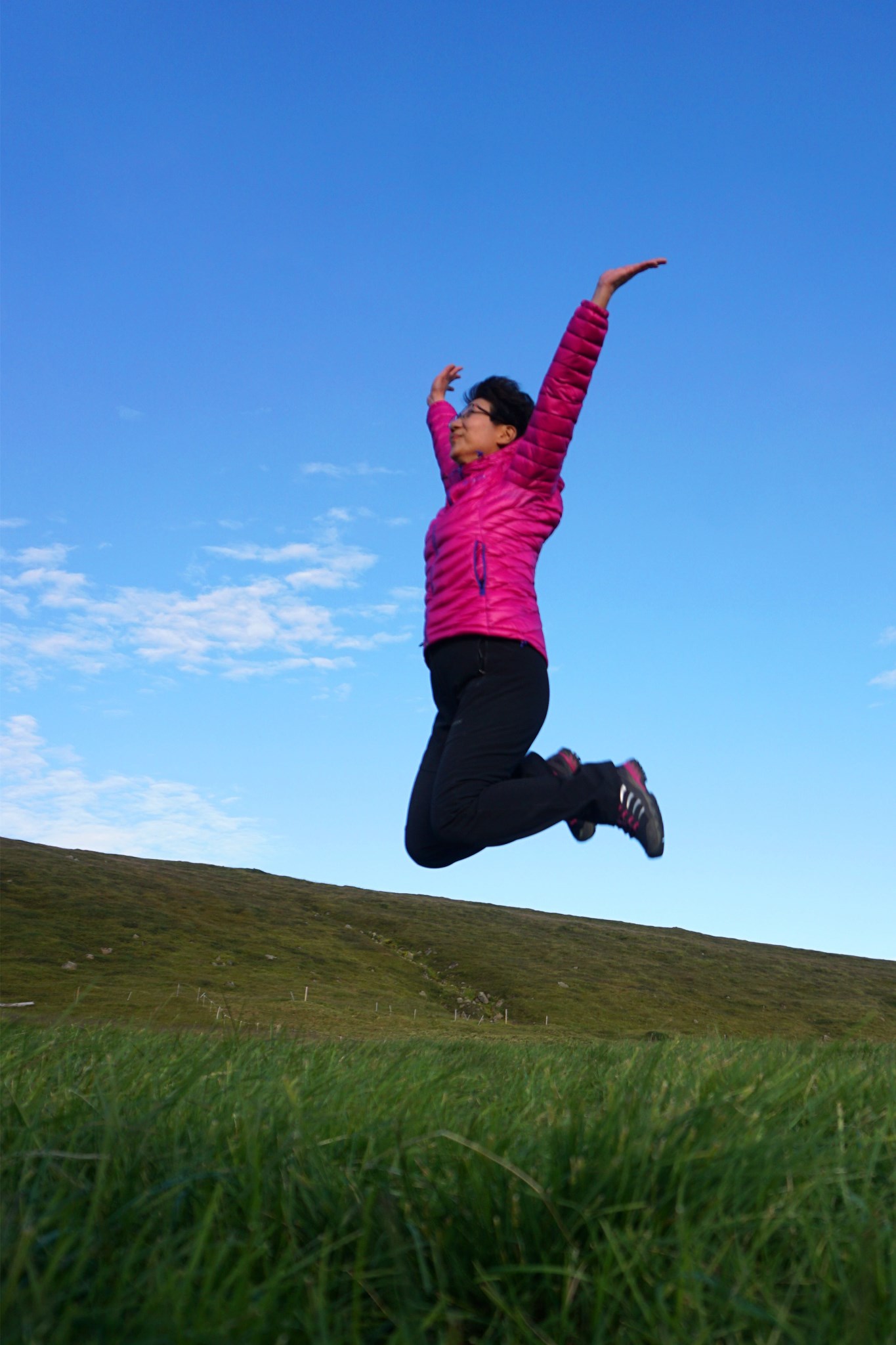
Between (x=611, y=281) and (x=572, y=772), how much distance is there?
11.4 ft

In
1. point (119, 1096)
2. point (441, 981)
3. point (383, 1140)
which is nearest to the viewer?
point (383, 1140)

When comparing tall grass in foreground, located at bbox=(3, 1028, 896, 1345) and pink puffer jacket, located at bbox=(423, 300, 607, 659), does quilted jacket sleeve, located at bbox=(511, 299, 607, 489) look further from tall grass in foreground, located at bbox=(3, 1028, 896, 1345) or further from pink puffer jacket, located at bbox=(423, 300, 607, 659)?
tall grass in foreground, located at bbox=(3, 1028, 896, 1345)

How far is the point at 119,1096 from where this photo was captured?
3.49 meters

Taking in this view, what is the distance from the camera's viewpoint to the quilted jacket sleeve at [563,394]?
268 inches

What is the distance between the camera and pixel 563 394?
271 inches

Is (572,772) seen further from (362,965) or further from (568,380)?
(362,965)

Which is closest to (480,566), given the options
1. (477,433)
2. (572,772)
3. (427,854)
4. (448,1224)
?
(477,433)

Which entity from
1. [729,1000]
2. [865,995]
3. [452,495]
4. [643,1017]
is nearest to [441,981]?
[643,1017]

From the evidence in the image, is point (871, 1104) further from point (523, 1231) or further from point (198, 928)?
point (198, 928)

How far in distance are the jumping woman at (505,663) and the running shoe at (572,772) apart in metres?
0.01

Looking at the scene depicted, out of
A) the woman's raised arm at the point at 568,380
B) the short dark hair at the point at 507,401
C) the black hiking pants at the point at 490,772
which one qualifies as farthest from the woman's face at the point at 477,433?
the black hiking pants at the point at 490,772

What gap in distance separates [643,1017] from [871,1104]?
265 ft

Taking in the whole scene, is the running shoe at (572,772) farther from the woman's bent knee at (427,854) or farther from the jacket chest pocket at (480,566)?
the jacket chest pocket at (480,566)

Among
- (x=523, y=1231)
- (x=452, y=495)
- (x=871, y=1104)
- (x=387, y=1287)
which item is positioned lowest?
(x=387, y=1287)
